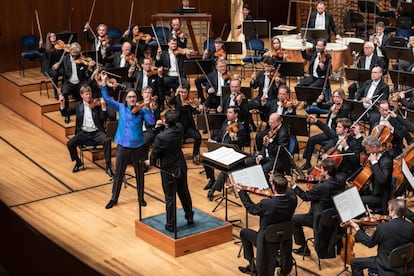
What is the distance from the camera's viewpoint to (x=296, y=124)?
31.4 ft

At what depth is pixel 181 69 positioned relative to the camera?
12195 millimetres

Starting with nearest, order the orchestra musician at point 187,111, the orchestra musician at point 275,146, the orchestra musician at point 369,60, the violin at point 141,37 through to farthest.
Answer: the orchestra musician at point 275,146 < the orchestra musician at point 187,111 < the orchestra musician at point 369,60 < the violin at point 141,37

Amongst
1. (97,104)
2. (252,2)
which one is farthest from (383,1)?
(97,104)

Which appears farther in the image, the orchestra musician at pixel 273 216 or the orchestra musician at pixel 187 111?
the orchestra musician at pixel 187 111

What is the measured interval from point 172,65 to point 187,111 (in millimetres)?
1586

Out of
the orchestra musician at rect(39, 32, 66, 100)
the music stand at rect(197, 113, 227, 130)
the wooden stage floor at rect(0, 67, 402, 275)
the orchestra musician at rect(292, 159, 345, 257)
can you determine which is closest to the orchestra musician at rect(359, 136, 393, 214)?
the wooden stage floor at rect(0, 67, 402, 275)

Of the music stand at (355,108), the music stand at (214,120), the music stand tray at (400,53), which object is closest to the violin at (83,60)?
the music stand at (214,120)

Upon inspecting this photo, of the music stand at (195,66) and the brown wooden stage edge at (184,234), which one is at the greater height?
the music stand at (195,66)

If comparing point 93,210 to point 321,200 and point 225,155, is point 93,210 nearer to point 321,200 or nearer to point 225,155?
point 225,155

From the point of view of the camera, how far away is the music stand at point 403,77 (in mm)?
10648

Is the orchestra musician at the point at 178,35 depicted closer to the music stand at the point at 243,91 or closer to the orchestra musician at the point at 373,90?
the music stand at the point at 243,91

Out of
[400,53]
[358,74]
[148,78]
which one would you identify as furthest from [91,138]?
[400,53]

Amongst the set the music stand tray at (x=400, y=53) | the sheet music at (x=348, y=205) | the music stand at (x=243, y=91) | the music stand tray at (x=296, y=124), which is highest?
the music stand tray at (x=400, y=53)

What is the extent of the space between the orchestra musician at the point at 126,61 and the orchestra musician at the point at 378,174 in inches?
179
